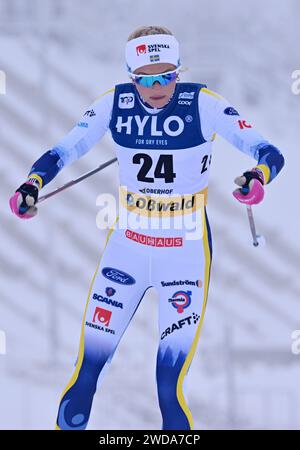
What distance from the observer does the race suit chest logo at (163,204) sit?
4.61 meters

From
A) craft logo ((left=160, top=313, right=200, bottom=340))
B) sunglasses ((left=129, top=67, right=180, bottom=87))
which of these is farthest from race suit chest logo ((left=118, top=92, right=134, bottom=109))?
craft logo ((left=160, top=313, right=200, bottom=340))

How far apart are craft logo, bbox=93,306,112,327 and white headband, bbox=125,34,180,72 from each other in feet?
3.98

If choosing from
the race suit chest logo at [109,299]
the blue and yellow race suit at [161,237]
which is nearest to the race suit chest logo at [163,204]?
the blue and yellow race suit at [161,237]

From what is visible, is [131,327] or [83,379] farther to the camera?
[131,327]

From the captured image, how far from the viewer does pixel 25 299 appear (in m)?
11.7

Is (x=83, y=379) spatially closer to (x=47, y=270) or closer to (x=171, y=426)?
(x=171, y=426)

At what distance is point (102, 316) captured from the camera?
4.56 meters

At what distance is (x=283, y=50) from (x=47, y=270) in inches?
164

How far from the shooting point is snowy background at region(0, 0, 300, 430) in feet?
34.3

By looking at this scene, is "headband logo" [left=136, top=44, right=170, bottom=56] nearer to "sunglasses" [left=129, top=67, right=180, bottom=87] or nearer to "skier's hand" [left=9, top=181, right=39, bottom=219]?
"sunglasses" [left=129, top=67, right=180, bottom=87]

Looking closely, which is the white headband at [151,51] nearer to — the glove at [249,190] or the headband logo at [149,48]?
the headband logo at [149,48]

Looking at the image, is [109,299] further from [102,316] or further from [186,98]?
[186,98]

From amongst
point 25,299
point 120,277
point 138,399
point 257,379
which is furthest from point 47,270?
point 120,277

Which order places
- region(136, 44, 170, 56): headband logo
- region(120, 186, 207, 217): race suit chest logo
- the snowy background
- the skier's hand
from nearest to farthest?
1. the skier's hand
2. region(136, 44, 170, 56): headband logo
3. region(120, 186, 207, 217): race suit chest logo
4. the snowy background
